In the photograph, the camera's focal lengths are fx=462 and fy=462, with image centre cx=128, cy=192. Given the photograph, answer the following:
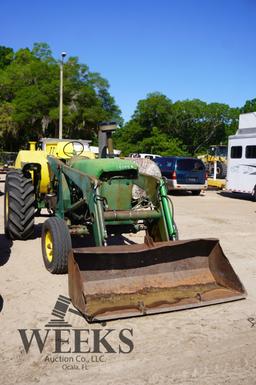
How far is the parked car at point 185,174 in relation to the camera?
19.7 meters

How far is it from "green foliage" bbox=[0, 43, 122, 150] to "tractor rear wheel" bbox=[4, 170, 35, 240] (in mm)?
29244

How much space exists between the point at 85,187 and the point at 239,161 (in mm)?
13927

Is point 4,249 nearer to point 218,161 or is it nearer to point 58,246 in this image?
point 58,246

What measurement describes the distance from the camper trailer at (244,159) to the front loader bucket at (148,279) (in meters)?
13.3

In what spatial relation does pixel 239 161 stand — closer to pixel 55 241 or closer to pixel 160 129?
pixel 55 241

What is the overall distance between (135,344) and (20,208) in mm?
4140

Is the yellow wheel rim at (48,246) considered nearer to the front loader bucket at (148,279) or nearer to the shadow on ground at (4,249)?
the shadow on ground at (4,249)

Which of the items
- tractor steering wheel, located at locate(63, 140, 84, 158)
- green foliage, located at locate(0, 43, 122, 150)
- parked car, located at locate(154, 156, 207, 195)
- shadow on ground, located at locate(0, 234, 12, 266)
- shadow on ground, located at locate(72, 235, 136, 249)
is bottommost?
shadow on ground, located at locate(0, 234, 12, 266)

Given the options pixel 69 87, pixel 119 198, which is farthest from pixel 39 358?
pixel 69 87

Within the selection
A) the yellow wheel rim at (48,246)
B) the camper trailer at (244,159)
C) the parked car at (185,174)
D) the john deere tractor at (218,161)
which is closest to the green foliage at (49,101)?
the john deere tractor at (218,161)

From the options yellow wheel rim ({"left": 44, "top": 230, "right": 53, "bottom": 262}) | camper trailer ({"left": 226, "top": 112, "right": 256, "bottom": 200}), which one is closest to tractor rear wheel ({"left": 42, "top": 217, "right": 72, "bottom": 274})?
yellow wheel rim ({"left": 44, "top": 230, "right": 53, "bottom": 262})

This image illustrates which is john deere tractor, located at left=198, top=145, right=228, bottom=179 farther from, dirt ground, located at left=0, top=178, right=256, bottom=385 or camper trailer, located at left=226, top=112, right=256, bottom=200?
dirt ground, located at left=0, top=178, right=256, bottom=385

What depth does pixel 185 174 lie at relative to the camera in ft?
65.1

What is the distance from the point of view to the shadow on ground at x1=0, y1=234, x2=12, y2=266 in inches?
283
